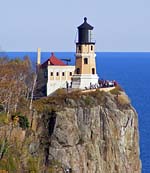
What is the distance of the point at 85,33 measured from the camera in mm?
72188

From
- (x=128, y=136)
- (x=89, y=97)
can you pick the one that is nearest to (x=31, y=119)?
(x=89, y=97)

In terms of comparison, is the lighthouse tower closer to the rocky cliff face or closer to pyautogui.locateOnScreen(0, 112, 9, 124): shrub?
the rocky cliff face

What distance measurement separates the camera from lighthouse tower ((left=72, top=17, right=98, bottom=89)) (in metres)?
72.1

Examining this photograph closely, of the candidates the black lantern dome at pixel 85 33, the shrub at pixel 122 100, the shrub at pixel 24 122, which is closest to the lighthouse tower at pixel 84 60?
the black lantern dome at pixel 85 33

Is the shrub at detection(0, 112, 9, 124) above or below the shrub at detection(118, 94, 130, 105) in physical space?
below

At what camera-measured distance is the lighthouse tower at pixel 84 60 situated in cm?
7212

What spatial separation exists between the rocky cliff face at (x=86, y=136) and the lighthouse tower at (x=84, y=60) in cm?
463

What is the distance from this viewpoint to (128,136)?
68.0 m

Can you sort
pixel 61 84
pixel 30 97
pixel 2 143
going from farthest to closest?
1. pixel 61 84
2. pixel 30 97
3. pixel 2 143

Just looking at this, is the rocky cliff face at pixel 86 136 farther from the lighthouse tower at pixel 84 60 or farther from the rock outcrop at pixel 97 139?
the lighthouse tower at pixel 84 60

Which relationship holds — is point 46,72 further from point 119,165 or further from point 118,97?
point 119,165

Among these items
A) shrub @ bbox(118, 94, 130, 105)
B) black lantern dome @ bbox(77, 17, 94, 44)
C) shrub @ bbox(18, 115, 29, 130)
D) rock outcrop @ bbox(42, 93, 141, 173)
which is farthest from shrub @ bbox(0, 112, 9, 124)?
black lantern dome @ bbox(77, 17, 94, 44)

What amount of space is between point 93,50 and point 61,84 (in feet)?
15.8

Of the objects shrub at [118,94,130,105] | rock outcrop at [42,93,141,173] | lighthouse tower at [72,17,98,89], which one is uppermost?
lighthouse tower at [72,17,98,89]
